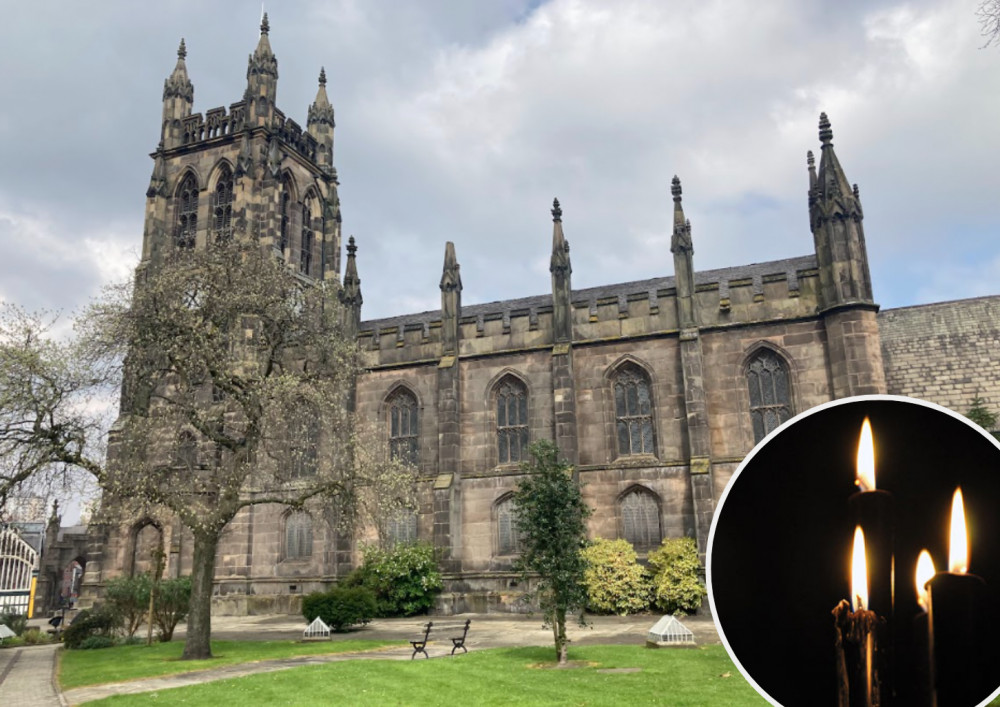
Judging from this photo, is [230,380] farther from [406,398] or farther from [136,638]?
[406,398]

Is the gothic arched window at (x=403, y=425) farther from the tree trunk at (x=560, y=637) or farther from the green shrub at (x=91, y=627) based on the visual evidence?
the tree trunk at (x=560, y=637)

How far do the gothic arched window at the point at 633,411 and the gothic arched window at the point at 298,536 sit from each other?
41.3 feet

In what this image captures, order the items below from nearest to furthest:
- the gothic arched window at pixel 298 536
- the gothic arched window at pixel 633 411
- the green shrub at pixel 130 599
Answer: the green shrub at pixel 130 599 → the gothic arched window at pixel 633 411 → the gothic arched window at pixel 298 536

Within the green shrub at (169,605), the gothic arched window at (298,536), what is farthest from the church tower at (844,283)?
the green shrub at (169,605)

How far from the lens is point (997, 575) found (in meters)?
1.26

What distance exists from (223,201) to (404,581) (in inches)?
917

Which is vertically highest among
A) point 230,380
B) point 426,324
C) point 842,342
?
point 426,324

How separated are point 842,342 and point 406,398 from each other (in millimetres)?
15784

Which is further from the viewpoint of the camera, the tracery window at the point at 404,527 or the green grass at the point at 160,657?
the tracery window at the point at 404,527

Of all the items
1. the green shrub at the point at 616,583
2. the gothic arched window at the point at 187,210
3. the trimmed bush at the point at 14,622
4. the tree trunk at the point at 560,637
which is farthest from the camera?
the gothic arched window at the point at 187,210

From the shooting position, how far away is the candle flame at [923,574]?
126 centimetres

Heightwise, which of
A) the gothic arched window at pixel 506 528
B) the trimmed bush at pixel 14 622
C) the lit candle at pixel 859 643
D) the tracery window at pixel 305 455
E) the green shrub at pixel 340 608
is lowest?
the trimmed bush at pixel 14 622

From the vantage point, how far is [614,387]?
2852 cm

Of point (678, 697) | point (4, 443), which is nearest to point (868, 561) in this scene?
point (678, 697)
